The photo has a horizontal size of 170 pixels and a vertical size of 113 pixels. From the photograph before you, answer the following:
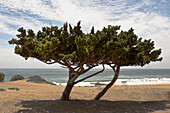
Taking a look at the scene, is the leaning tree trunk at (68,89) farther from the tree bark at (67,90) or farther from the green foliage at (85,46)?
the green foliage at (85,46)

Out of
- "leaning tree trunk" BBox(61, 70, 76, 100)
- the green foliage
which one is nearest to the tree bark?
"leaning tree trunk" BBox(61, 70, 76, 100)

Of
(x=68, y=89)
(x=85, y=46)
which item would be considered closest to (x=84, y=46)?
(x=85, y=46)

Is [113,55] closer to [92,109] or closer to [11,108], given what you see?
[92,109]

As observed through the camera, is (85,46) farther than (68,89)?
No

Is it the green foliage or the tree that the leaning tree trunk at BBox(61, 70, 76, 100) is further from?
the green foliage

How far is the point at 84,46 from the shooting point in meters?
7.84

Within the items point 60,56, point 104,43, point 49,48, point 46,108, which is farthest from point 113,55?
point 46,108

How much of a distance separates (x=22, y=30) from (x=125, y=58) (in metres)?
6.70

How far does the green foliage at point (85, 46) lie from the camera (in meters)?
7.86

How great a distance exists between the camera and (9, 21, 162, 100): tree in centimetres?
787

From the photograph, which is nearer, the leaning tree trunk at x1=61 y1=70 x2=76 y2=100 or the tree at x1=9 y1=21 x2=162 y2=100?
the tree at x1=9 y1=21 x2=162 y2=100

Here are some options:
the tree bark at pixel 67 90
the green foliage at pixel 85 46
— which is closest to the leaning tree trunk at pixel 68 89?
the tree bark at pixel 67 90

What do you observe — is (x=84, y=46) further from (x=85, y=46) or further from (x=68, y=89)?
(x=68, y=89)

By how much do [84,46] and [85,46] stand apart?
9 centimetres
